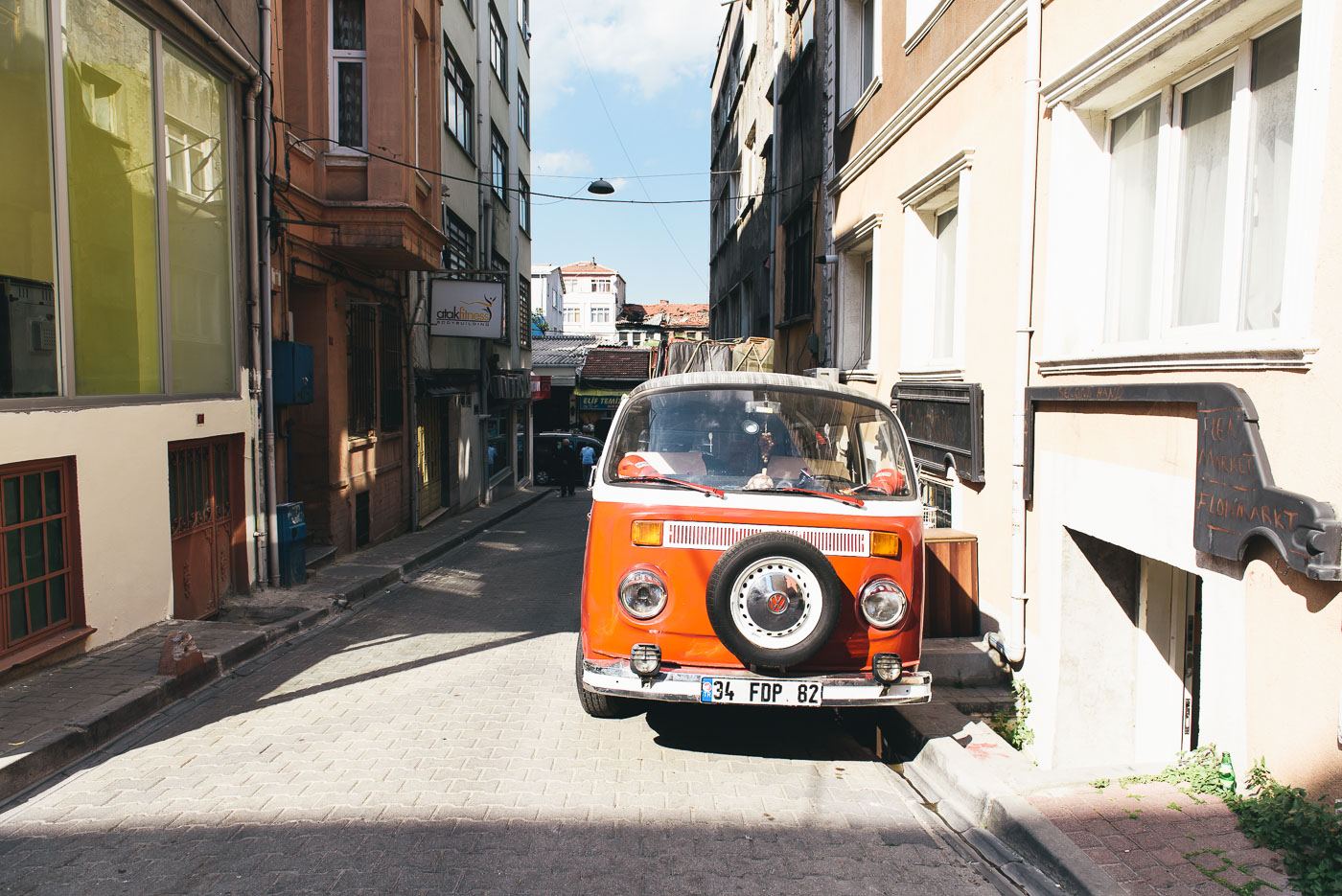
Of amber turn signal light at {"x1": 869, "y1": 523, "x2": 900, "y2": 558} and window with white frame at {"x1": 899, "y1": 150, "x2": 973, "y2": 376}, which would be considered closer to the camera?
amber turn signal light at {"x1": 869, "y1": 523, "x2": 900, "y2": 558}

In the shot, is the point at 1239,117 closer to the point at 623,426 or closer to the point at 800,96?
the point at 623,426

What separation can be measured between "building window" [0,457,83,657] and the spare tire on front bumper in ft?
15.7

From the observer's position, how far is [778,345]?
53.2ft

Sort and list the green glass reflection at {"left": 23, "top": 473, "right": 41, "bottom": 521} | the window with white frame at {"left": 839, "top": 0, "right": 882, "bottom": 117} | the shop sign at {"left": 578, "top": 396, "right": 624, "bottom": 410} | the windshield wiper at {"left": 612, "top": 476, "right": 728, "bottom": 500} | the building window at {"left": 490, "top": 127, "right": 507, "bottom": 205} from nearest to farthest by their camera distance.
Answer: the windshield wiper at {"left": 612, "top": 476, "right": 728, "bottom": 500}, the green glass reflection at {"left": 23, "top": 473, "right": 41, "bottom": 521}, the window with white frame at {"left": 839, "top": 0, "right": 882, "bottom": 117}, the building window at {"left": 490, "top": 127, "right": 507, "bottom": 205}, the shop sign at {"left": 578, "top": 396, "right": 624, "bottom": 410}

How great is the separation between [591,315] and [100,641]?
232ft

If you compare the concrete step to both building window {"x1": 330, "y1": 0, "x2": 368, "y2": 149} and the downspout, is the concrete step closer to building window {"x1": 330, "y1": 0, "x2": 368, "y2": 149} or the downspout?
the downspout

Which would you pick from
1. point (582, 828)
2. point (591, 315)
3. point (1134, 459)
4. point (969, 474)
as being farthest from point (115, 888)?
point (591, 315)

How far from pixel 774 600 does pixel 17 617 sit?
514 centimetres

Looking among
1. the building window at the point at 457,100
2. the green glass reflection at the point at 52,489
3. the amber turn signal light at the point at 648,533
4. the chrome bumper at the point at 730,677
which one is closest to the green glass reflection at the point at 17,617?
the green glass reflection at the point at 52,489

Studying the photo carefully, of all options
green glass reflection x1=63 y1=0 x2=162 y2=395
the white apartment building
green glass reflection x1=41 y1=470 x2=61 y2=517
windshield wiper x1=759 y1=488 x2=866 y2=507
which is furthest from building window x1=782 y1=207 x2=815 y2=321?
the white apartment building

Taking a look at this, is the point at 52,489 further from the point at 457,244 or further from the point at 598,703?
the point at 457,244

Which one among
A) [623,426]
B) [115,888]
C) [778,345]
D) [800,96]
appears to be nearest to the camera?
[115,888]

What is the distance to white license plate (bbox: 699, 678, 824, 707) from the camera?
14.6 ft

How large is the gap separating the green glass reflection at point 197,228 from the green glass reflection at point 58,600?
7.16ft
